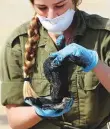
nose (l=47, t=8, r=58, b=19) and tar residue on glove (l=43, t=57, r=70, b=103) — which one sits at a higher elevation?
nose (l=47, t=8, r=58, b=19)

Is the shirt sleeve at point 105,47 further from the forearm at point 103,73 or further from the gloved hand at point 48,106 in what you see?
the gloved hand at point 48,106

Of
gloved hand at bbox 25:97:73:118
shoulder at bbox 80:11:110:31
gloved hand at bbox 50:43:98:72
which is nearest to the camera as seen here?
gloved hand at bbox 50:43:98:72

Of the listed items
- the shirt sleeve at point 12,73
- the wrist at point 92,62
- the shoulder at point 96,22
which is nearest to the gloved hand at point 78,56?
the wrist at point 92,62

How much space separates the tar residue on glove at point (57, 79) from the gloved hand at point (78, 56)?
0.03 meters

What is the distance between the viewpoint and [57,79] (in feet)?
6.30

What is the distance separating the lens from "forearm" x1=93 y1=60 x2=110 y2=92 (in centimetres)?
190

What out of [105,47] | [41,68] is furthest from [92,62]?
[41,68]

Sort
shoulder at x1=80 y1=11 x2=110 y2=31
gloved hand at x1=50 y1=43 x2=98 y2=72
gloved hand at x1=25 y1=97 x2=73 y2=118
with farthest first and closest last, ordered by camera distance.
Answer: shoulder at x1=80 y1=11 x2=110 y2=31, gloved hand at x1=25 y1=97 x2=73 y2=118, gloved hand at x1=50 y1=43 x2=98 y2=72

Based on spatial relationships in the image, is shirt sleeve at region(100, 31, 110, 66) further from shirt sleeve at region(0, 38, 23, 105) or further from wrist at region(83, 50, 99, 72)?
shirt sleeve at region(0, 38, 23, 105)

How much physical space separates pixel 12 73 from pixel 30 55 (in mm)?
136

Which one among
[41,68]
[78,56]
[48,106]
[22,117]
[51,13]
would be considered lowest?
[22,117]

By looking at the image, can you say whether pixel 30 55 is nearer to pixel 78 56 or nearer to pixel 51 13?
pixel 51 13

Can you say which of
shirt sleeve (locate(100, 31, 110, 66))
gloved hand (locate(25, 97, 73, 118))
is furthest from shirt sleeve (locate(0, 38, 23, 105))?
shirt sleeve (locate(100, 31, 110, 66))

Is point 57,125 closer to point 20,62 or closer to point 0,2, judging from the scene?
point 20,62
